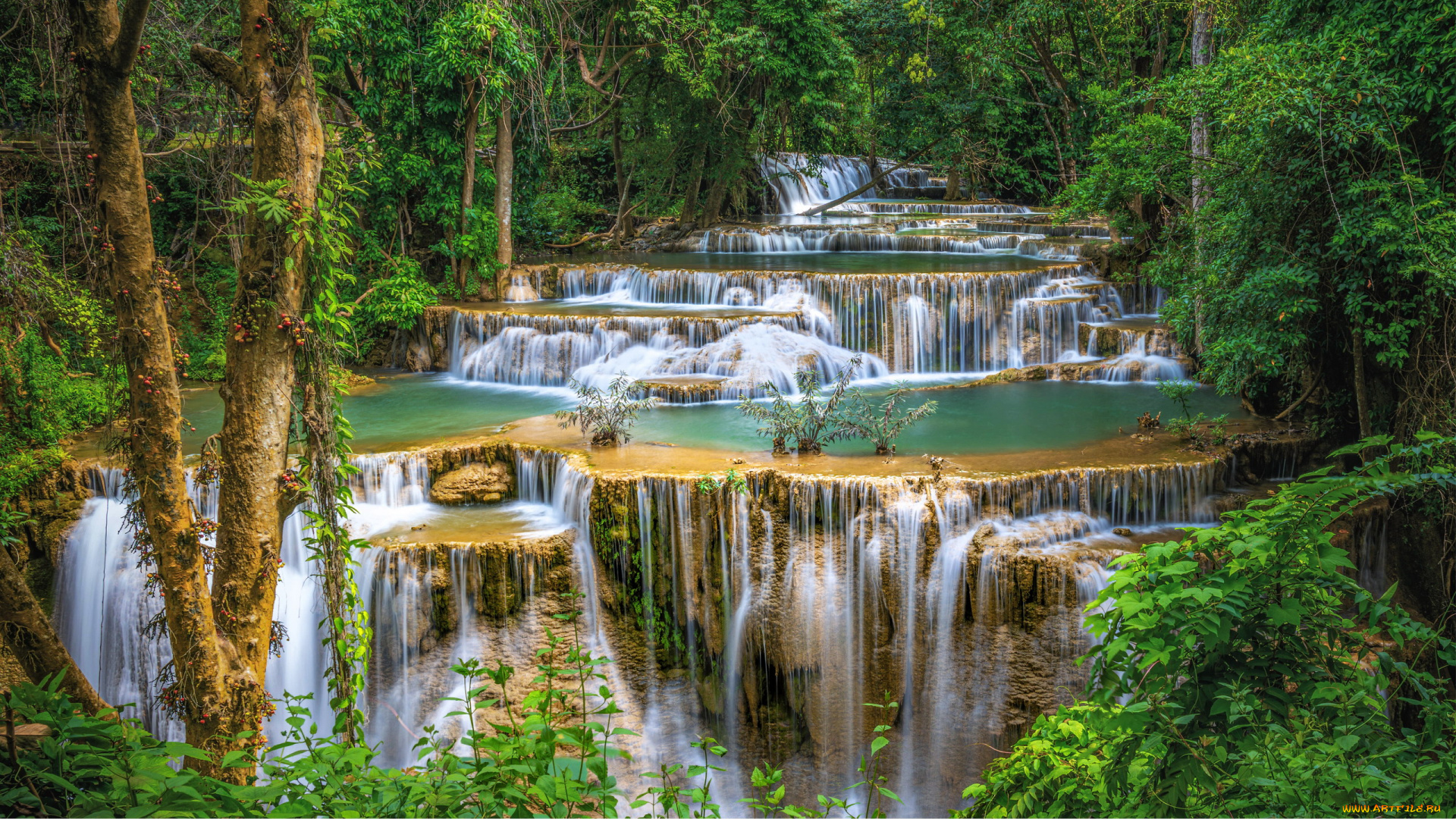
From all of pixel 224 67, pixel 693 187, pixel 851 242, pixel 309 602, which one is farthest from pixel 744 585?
pixel 693 187

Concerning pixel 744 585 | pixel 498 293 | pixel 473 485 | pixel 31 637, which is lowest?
pixel 744 585

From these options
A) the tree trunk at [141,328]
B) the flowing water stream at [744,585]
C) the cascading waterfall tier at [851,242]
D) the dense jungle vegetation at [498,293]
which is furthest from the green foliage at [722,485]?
the cascading waterfall tier at [851,242]

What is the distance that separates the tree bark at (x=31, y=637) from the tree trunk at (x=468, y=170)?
10.5m

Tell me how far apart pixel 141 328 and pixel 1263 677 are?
4655 mm

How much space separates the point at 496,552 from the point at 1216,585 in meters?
5.82

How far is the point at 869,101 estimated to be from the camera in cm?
2391

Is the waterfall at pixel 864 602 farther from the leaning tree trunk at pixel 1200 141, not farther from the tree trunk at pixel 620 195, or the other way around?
the tree trunk at pixel 620 195

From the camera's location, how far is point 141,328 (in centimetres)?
403

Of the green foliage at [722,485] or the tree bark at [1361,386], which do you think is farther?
the green foliage at [722,485]

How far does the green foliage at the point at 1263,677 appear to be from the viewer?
2.61 meters

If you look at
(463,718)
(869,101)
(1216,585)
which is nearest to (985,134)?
(869,101)

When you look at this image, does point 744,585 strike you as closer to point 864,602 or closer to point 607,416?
Result: point 864,602

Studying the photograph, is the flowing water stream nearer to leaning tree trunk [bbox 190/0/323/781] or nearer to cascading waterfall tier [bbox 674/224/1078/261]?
leaning tree trunk [bbox 190/0/323/781]

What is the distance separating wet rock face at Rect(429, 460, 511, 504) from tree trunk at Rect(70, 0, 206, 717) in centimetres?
434
